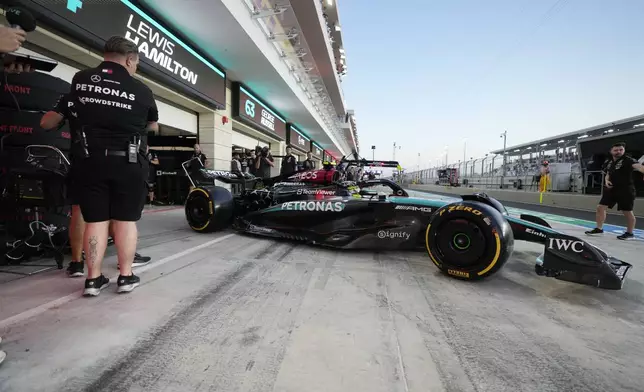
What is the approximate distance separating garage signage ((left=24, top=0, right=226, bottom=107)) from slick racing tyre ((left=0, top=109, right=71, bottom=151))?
181 centimetres

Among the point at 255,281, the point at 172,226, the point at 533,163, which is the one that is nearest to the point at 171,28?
the point at 172,226

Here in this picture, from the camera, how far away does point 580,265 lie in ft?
6.71

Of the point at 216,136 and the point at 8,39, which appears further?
the point at 216,136

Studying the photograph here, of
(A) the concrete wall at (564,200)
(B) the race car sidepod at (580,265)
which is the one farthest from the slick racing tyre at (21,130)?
(A) the concrete wall at (564,200)

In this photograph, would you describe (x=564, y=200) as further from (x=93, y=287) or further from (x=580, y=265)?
(x=93, y=287)

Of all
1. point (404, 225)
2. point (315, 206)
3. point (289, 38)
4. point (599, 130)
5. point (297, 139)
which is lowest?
point (404, 225)

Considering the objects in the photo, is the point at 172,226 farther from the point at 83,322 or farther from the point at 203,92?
the point at 203,92

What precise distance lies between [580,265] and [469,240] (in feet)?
2.27

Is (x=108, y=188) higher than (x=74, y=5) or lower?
lower

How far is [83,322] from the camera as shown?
1590 millimetres

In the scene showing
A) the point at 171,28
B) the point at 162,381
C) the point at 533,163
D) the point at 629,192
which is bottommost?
the point at 162,381

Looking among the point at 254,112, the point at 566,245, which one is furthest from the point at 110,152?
the point at 254,112

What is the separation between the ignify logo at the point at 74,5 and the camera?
382 centimetres

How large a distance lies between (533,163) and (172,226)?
76.3ft
